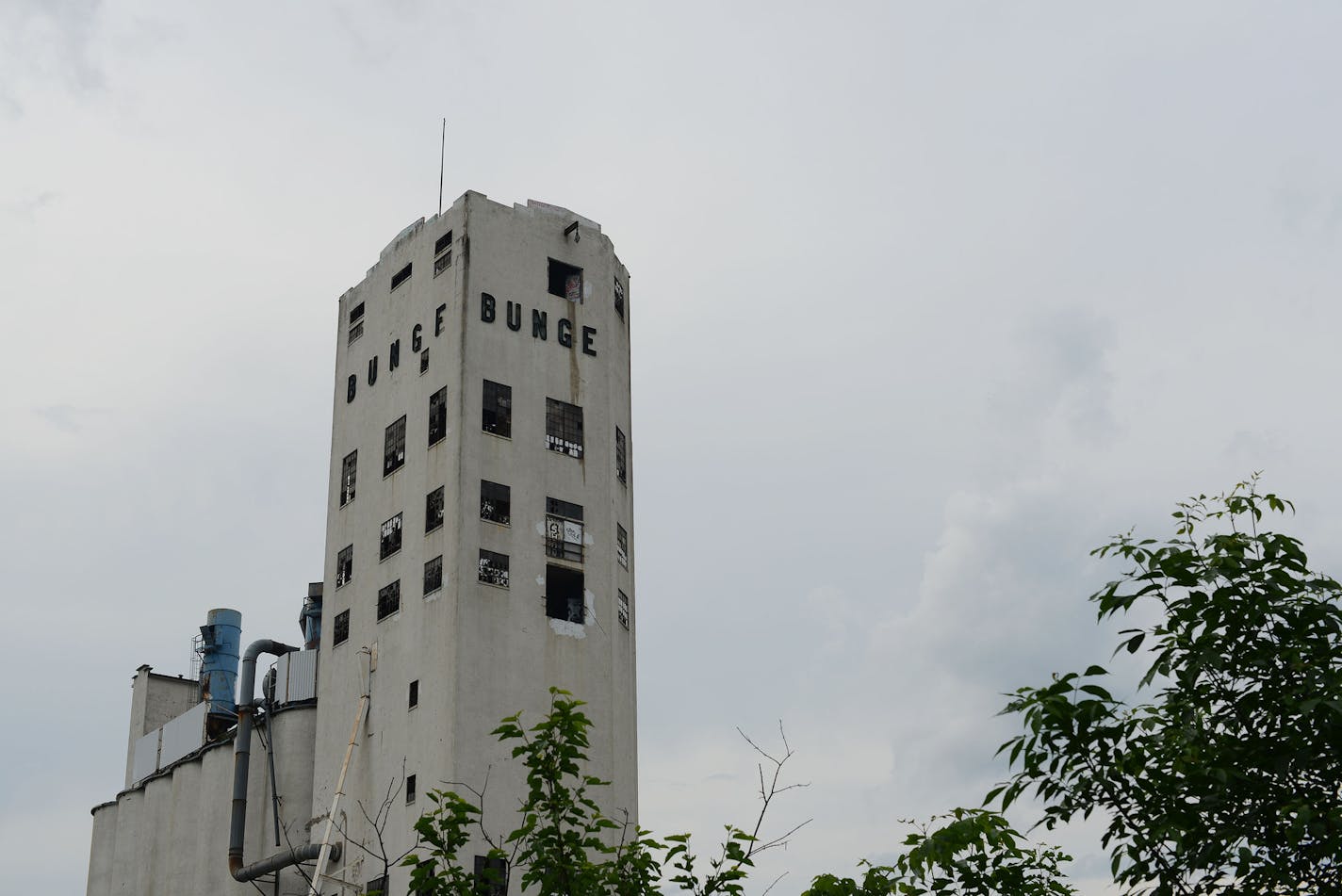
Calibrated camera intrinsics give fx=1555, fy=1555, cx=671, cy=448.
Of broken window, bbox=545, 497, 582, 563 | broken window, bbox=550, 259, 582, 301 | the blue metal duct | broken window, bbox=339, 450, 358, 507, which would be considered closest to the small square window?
broken window, bbox=545, 497, 582, 563

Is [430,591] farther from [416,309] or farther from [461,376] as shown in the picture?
[416,309]

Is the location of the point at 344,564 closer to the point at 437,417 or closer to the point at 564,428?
the point at 437,417

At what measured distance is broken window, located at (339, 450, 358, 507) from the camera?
220 feet

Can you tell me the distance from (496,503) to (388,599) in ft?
20.5


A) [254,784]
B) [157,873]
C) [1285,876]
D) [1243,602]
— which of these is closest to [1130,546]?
[1243,602]

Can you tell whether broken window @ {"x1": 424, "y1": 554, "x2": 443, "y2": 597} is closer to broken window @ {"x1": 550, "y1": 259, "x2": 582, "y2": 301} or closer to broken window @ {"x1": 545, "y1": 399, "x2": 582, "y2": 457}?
broken window @ {"x1": 545, "y1": 399, "x2": 582, "y2": 457}

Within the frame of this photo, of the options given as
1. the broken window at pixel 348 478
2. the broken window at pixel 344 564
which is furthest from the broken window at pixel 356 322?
the broken window at pixel 344 564

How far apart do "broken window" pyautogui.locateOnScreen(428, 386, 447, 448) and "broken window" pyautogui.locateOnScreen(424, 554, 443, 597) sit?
5.05 metres

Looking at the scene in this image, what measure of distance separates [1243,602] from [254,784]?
5665cm

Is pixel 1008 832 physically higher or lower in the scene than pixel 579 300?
lower

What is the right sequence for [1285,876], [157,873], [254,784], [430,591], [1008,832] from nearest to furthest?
1. [1285,876]
2. [1008,832]
3. [430,591]
4. [254,784]
5. [157,873]

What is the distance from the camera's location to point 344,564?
6600 centimetres

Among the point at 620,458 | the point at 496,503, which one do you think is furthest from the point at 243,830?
the point at 620,458

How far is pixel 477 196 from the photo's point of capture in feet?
215
